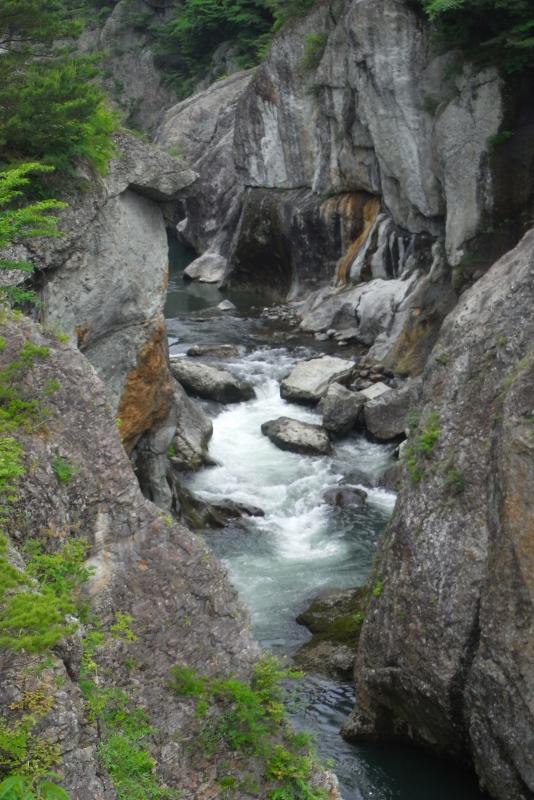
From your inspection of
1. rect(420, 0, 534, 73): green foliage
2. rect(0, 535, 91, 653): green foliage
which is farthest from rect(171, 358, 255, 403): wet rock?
rect(0, 535, 91, 653): green foliage

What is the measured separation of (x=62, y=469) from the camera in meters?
8.68

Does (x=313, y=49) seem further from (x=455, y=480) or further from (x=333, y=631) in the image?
(x=455, y=480)

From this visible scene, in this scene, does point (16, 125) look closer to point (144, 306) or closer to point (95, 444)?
point (144, 306)

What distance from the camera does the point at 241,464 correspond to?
71.5 ft

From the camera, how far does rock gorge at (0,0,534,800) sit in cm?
852

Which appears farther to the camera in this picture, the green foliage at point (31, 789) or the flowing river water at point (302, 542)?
the flowing river water at point (302, 542)

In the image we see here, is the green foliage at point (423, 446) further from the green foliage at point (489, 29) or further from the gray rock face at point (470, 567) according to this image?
the green foliage at point (489, 29)

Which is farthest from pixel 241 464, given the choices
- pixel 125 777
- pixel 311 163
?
pixel 311 163

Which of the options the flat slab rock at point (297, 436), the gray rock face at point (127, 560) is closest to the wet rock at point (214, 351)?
the flat slab rock at point (297, 436)

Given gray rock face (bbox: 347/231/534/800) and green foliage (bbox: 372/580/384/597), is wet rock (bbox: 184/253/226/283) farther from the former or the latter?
green foliage (bbox: 372/580/384/597)

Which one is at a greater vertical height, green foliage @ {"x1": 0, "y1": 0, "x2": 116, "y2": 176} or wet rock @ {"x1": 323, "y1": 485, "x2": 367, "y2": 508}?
green foliage @ {"x1": 0, "y1": 0, "x2": 116, "y2": 176}

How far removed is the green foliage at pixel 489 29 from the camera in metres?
22.0

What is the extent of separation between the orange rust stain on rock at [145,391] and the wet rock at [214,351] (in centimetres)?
1277

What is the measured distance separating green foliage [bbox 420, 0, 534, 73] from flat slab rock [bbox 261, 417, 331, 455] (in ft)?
35.1
